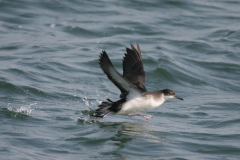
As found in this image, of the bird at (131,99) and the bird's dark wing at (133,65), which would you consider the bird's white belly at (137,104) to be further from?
the bird's dark wing at (133,65)

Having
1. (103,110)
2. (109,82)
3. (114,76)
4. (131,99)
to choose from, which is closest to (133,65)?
(131,99)

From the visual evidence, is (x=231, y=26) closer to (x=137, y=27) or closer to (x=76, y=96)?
(x=137, y=27)

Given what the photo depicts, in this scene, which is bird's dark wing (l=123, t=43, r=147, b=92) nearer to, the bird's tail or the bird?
the bird

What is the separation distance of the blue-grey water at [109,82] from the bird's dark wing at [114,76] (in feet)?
2.44

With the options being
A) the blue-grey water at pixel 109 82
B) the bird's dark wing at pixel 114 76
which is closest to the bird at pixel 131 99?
the bird's dark wing at pixel 114 76

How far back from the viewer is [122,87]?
5.92m

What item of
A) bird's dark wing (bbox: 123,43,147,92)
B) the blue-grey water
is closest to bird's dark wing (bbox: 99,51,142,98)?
the blue-grey water

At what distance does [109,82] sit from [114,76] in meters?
3.67

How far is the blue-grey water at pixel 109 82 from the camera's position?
5.32 m

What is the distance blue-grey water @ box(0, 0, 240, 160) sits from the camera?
5324 millimetres

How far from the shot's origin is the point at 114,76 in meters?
5.41

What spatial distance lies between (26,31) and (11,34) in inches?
24.2

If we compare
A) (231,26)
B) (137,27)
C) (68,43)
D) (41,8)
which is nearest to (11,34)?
(68,43)

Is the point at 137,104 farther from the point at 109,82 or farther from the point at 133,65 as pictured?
the point at 109,82
